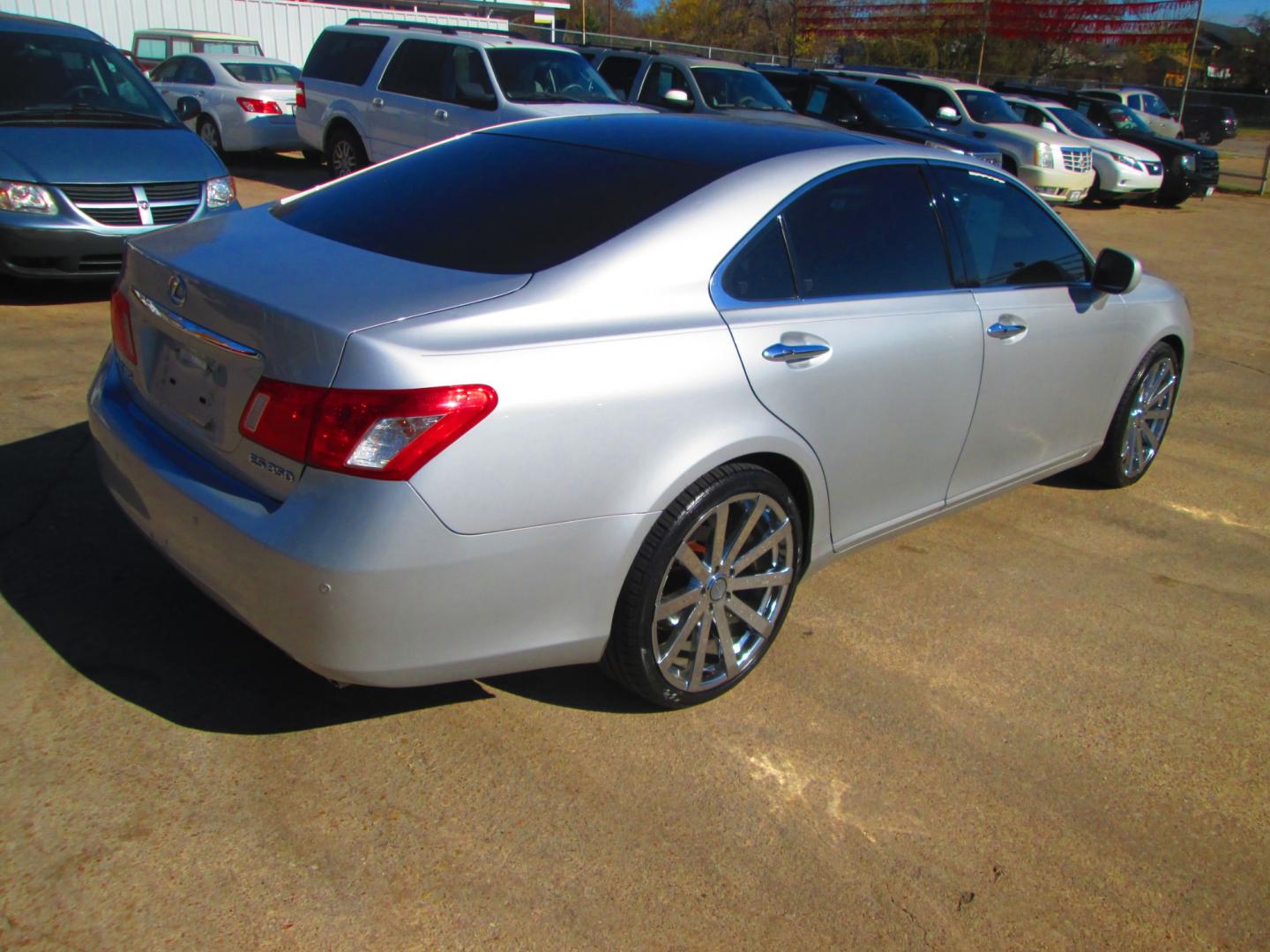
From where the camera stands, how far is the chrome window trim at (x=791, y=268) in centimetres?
317

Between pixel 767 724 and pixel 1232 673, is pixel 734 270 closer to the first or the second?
pixel 767 724

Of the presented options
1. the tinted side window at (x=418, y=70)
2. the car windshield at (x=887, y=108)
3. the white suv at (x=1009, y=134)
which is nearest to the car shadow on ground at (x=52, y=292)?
the tinted side window at (x=418, y=70)

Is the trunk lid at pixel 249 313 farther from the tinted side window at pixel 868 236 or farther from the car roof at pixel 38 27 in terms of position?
the car roof at pixel 38 27

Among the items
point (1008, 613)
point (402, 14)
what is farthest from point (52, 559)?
point (402, 14)

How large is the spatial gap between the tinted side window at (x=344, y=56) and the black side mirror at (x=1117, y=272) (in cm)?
1001

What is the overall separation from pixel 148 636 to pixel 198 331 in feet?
3.59

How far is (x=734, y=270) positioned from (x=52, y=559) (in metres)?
2.51

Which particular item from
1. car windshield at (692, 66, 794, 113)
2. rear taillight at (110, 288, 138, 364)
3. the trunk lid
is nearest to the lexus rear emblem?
the trunk lid

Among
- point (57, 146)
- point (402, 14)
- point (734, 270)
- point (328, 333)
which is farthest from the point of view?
point (402, 14)

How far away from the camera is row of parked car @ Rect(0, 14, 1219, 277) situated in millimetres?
6984

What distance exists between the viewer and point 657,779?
3.00 metres

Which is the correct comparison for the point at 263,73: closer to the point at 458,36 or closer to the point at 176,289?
the point at 458,36

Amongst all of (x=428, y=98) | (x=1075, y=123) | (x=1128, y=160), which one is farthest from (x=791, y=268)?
(x=1075, y=123)

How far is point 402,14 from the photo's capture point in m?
27.9
